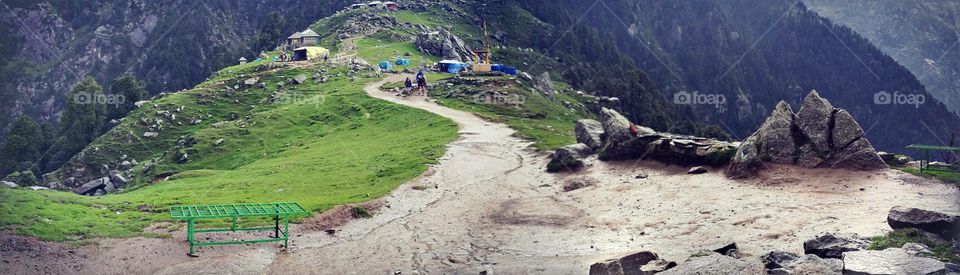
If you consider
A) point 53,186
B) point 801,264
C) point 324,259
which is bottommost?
point 53,186

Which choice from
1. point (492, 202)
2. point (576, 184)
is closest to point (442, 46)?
point (576, 184)

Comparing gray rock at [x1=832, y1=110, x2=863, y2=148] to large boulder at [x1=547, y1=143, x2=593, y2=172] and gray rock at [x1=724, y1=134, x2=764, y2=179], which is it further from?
large boulder at [x1=547, y1=143, x2=593, y2=172]

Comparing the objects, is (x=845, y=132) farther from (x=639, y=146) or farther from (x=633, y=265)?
(x=633, y=265)

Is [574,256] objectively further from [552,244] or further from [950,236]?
[950,236]

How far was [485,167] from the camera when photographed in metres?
55.1

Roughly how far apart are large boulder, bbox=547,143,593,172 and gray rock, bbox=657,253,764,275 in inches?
916

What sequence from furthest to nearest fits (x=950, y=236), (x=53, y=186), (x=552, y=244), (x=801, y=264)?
(x=53, y=186), (x=552, y=244), (x=950, y=236), (x=801, y=264)

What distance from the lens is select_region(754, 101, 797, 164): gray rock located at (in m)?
43.7

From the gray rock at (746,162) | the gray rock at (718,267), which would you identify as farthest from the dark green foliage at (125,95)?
the gray rock at (718,267)

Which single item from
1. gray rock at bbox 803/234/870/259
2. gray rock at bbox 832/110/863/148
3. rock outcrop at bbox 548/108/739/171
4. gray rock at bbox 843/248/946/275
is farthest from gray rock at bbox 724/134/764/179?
gray rock at bbox 843/248/946/275

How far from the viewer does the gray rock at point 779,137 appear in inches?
1719

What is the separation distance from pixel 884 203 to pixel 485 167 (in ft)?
83.1

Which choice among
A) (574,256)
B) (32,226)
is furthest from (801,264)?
(32,226)

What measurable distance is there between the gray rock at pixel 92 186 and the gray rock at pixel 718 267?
57.7 m
